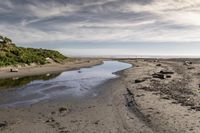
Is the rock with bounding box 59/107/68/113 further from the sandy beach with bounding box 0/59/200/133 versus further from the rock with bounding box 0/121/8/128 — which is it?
the rock with bounding box 0/121/8/128

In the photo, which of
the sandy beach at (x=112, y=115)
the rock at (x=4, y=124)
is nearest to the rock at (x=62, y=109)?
the sandy beach at (x=112, y=115)

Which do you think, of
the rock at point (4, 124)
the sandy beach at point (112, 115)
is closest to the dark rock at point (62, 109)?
the sandy beach at point (112, 115)

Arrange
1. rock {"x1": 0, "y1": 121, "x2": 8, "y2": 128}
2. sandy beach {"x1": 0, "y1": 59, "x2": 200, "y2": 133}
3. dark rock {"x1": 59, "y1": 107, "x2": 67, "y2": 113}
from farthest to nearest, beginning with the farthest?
dark rock {"x1": 59, "y1": 107, "x2": 67, "y2": 113}, rock {"x1": 0, "y1": 121, "x2": 8, "y2": 128}, sandy beach {"x1": 0, "y1": 59, "x2": 200, "y2": 133}

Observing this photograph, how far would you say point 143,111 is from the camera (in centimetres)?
1523

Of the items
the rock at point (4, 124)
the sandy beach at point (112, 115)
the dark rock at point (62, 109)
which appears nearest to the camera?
the sandy beach at point (112, 115)

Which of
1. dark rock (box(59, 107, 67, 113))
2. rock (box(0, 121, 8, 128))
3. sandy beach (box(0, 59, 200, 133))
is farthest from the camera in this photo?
dark rock (box(59, 107, 67, 113))

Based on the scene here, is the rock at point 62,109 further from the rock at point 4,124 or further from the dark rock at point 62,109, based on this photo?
the rock at point 4,124

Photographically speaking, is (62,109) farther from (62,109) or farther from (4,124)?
(4,124)

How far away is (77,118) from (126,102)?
4802 mm

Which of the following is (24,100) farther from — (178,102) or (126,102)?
(178,102)

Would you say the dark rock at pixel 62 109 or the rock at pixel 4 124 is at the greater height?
the dark rock at pixel 62 109

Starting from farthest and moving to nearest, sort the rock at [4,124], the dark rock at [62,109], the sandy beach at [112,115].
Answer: the dark rock at [62,109]
the rock at [4,124]
the sandy beach at [112,115]

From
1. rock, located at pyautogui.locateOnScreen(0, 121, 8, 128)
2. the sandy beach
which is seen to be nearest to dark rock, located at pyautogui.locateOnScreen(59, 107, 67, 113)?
the sandy beach

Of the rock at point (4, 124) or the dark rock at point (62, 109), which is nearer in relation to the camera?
the rock at point (4, 124)
